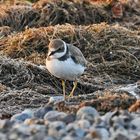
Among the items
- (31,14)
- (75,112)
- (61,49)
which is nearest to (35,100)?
(61,49)

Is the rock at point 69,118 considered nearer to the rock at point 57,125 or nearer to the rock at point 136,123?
the rock at point 57,125

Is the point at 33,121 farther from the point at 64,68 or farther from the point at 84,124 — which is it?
the point at 64,68

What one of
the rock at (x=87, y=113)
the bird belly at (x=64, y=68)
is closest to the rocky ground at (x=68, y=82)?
the rock at (x=87, y=113)

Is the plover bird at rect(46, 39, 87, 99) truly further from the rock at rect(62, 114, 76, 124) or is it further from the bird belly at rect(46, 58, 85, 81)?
the rock at rect(62, 114, 76, 124)

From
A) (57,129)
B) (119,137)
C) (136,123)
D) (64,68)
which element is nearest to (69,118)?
(57,129)

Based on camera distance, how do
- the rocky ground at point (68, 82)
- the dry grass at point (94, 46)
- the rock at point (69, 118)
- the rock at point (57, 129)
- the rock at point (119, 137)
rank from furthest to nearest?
the dry grass at point (94, 46)
the rock at point (69, 118)
the rocky ground at point (68, 82)
the rock at point (57, 129)
the rock at point (119, 137)

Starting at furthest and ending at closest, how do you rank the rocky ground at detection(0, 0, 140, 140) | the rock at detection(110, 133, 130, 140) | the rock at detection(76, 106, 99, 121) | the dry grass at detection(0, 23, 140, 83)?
the dry grass at detection(0, 23, 140, 83) → the rock at detection(76, 106, 99, 121) → the rocky ground at detection(0, 0, 140, 140) → the rock at detection(110, 133, 130, 140)

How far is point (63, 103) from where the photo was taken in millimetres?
10180

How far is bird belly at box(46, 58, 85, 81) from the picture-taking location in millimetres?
10914

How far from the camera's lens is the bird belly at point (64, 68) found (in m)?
10.9

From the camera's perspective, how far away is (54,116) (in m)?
9.06

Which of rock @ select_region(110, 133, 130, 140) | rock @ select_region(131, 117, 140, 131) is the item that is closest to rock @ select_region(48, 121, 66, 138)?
rock @ select_region(110, 133, 130, 140)

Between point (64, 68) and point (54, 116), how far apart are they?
1.98m

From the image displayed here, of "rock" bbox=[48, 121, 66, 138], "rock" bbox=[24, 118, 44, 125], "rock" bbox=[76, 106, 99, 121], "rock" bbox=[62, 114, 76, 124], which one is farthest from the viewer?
"rock" bbox=[76, 106, 99, 121]
